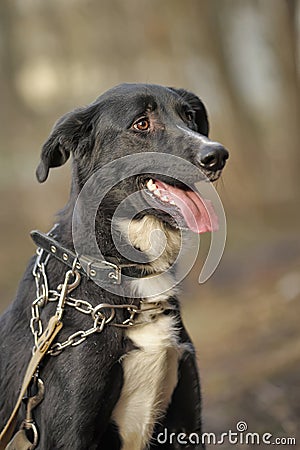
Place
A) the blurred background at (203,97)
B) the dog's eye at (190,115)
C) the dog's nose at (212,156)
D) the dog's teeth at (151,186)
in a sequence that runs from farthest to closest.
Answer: the blurred background at (203,97) → the dog's eye at (190,115) → the dog's teeth at (151,186) → the dog's nose at (212,156)

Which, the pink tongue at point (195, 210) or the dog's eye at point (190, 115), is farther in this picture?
the dog's eye at point (190, 115)

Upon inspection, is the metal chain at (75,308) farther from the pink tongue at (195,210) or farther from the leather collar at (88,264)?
the pink tongue at (195,210)

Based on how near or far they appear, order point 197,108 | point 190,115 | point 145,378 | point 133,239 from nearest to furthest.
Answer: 1. point 145,378
2. point 133,239
3. point 190,115
4. point 197,108

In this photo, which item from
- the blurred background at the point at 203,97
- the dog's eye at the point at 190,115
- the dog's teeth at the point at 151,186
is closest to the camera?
the dog's teeth at the point at 151,186

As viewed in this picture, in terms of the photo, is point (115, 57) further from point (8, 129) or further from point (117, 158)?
point (117, 158)

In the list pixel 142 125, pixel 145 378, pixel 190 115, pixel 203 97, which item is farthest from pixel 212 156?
pixel 203 97

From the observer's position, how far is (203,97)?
258 inches

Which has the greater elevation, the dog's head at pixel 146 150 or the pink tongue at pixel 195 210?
the dog's head at pixel 146 150

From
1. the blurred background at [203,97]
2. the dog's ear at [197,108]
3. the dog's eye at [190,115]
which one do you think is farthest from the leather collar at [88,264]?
the blurred background at [203,97]

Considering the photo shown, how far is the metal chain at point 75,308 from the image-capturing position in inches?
89.2

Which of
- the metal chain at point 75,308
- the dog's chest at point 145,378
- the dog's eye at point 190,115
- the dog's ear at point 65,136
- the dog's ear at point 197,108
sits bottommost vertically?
the dog's chest at point 145,378

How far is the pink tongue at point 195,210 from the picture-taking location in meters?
2.27

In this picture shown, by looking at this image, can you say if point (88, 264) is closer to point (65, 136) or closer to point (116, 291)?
point (116, 291)

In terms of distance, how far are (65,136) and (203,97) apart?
426 cm
